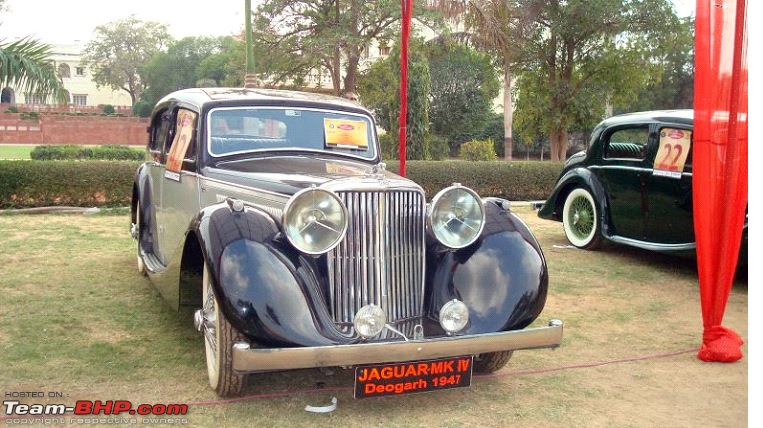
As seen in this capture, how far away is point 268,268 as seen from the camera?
3363 millimetres

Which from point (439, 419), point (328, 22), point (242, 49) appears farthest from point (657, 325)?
point (242, 49)

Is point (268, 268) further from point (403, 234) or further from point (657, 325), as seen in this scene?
point (657, 325)

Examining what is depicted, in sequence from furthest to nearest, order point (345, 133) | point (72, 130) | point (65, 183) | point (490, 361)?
point (72, 130) → point (65, 183) → point (345, 133) → point (490, 361)

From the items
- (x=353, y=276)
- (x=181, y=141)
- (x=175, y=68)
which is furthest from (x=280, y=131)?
(x=175, y=68)

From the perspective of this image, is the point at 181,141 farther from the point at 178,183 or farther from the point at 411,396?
the point at 411,396

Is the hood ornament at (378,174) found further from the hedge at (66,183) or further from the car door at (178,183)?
the hedge at (66,183)

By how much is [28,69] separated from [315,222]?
25.7ft

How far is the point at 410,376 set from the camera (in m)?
3.33

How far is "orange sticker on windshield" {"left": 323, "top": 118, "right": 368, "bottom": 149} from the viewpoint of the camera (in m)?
4.95

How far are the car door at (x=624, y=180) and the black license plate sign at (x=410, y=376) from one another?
4.72 m

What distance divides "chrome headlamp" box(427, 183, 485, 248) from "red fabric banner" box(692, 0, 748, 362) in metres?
1.69

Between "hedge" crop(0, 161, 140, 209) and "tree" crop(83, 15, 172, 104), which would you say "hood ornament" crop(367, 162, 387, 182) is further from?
"tree" crop(83, 15, 172, 104)

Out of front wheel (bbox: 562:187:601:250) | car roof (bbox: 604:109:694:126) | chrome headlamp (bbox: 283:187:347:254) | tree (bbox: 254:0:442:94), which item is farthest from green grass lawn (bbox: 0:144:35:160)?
chrome headlamp (bbox: 283:187:347:254)

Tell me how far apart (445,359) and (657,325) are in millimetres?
2757
